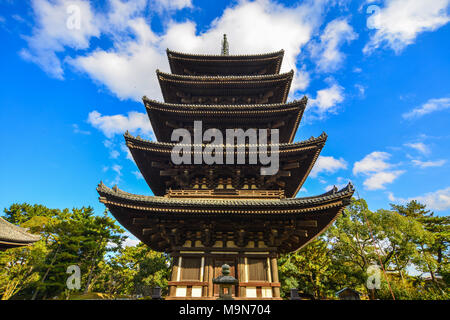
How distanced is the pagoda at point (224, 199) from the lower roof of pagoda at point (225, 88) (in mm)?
71

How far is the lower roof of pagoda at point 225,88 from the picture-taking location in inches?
561

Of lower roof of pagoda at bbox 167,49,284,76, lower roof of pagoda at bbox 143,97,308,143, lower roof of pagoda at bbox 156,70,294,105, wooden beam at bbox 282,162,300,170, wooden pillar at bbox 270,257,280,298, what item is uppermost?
lower roof of pagoda at bbox 167,49,284,76

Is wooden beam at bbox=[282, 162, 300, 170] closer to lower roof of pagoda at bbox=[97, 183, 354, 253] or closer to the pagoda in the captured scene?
the pagoda

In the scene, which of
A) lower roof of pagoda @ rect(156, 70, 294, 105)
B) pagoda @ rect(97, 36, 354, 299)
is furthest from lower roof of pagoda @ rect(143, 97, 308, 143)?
lower roof of pagoda @ rect(156, 70, 294, 105)

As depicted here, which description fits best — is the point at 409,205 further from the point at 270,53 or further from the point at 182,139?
the point at 182,139

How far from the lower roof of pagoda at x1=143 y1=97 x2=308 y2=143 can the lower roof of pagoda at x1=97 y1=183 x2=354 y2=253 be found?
5.53 m

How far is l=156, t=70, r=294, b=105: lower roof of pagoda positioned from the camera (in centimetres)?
1426

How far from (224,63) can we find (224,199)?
1141cm

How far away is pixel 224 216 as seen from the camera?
866 cm

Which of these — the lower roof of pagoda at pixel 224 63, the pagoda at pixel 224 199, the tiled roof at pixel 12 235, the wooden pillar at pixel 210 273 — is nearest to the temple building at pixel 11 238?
the tiled roof at pixel 12 235

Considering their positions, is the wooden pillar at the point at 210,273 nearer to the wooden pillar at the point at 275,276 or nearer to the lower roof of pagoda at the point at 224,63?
the wooden pillar at the point at 275,276
